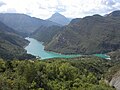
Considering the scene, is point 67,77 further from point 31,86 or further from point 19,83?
point 19,83

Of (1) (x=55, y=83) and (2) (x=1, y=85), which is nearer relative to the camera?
(2) (x=1, y=85)

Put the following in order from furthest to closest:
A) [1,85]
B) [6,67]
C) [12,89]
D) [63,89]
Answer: [6,67] → [63,89] → [12,89] → [1,85]

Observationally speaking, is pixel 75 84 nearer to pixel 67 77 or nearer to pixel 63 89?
pixel 63 89

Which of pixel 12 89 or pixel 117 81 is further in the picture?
pixel 117 81

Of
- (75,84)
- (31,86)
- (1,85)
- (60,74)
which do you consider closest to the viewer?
(1,85)

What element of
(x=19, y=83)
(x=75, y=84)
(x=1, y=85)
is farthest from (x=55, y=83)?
(x=1, y=85)

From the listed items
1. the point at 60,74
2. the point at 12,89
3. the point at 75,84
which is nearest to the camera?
the point at 12,89

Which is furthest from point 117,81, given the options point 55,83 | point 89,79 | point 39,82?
point 39,82

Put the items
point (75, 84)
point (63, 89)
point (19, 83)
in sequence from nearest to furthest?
point (19, 83)
point (63, 89)
point (75, 84)
